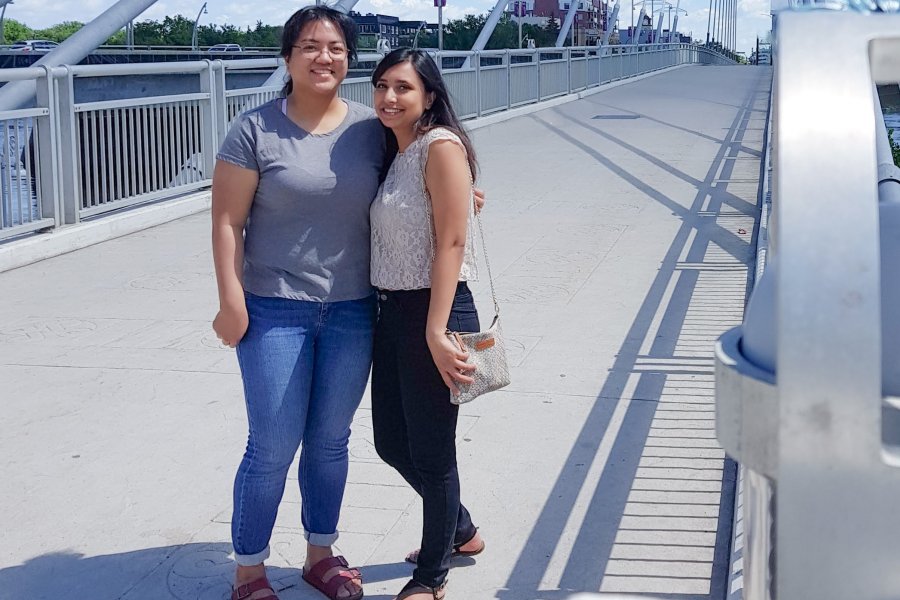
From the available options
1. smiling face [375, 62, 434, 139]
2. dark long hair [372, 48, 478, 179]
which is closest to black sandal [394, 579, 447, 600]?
dark long hair [372, 48, 478, 179]

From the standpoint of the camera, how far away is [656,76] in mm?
43875

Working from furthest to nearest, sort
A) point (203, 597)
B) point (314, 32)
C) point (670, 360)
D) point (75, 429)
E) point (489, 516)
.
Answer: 1. point (670, 360)
2. point (75, 429)
3. point (489, 516)
4. point (203, 597)
5. point (314, 32)

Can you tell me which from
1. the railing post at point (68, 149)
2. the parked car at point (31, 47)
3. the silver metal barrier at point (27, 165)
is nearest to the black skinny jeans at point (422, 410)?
the silver metal barrier at point (27, 165)

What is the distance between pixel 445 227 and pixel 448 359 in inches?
13.8

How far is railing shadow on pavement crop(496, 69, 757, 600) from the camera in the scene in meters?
3.73

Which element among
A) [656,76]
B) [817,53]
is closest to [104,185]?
[817,53]

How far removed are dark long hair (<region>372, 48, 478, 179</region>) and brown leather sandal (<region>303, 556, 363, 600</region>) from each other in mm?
1197

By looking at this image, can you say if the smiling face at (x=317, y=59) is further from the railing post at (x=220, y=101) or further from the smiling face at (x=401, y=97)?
the railing post at (x=220, y=101)

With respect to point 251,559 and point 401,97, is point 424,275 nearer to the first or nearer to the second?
point 401,97

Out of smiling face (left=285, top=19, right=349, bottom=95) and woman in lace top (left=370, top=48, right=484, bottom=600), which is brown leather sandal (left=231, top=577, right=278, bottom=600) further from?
smiling face (left=285, top=19, right=349, bottom=95)

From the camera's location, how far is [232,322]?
3.30m

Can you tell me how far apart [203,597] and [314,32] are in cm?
165

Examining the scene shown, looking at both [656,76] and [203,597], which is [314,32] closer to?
[203,597]

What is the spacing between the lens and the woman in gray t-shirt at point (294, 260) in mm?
3293
